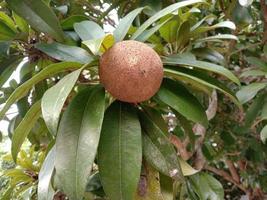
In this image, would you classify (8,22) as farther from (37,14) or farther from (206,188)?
(206,188)

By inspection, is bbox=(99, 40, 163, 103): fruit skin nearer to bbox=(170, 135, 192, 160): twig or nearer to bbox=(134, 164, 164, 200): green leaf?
bbox=(134, 164, 164, 200): green leaf

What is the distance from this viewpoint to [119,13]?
4.54 ft

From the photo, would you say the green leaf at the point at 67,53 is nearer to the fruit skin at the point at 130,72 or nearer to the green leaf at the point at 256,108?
the fruit skin at the point at 130,72

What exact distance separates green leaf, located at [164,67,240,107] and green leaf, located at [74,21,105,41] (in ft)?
0.47

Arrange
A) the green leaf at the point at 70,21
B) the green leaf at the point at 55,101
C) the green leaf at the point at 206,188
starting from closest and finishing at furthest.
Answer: the green leaf at the point at 55,101 → the green leaf at the point at 70,21 → the green leaf at the point at 206,188

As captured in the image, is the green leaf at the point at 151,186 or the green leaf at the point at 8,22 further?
the green leaf at the point at 8,22

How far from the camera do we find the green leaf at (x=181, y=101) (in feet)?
2.25

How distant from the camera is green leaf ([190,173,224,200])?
1129mm

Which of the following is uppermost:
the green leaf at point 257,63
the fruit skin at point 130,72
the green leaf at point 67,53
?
the green leaf at point 67,53

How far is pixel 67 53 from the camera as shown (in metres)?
0.70

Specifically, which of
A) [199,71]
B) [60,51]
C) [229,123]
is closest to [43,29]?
[60,51]

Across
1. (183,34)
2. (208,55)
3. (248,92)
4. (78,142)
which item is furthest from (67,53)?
(248,92)

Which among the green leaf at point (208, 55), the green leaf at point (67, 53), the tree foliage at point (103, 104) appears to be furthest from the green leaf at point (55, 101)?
the green leaf at point (208, 55)

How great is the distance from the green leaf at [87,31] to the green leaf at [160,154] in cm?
20
